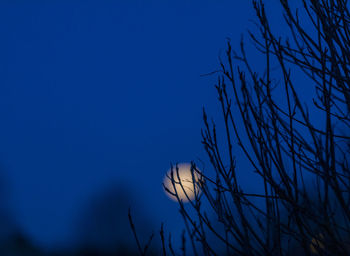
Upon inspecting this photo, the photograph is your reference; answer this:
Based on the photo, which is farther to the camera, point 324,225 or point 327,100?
point 327,100

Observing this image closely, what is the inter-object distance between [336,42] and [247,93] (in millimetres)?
796

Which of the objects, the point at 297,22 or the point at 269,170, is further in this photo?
the point at 297,22

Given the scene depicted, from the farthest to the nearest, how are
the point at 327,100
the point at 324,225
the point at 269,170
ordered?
the point at 327,100 → the point at 269,170 → the point at 324,225

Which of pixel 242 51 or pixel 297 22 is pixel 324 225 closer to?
pixel 242 51

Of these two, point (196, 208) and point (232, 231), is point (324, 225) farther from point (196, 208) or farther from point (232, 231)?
point (196, 208)

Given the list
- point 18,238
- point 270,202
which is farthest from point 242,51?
point 18,238

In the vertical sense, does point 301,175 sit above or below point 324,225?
above

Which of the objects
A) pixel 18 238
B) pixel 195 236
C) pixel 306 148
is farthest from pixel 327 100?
pixel 18 238

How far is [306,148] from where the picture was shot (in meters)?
2.82

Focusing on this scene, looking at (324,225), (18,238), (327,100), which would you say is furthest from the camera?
(18,238)

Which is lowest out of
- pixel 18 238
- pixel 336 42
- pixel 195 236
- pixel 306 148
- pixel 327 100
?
pixel 195 236

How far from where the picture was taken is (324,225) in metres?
2.24

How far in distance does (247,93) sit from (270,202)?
0.89m

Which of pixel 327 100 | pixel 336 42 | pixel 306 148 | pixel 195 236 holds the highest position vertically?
pixel 336 42
